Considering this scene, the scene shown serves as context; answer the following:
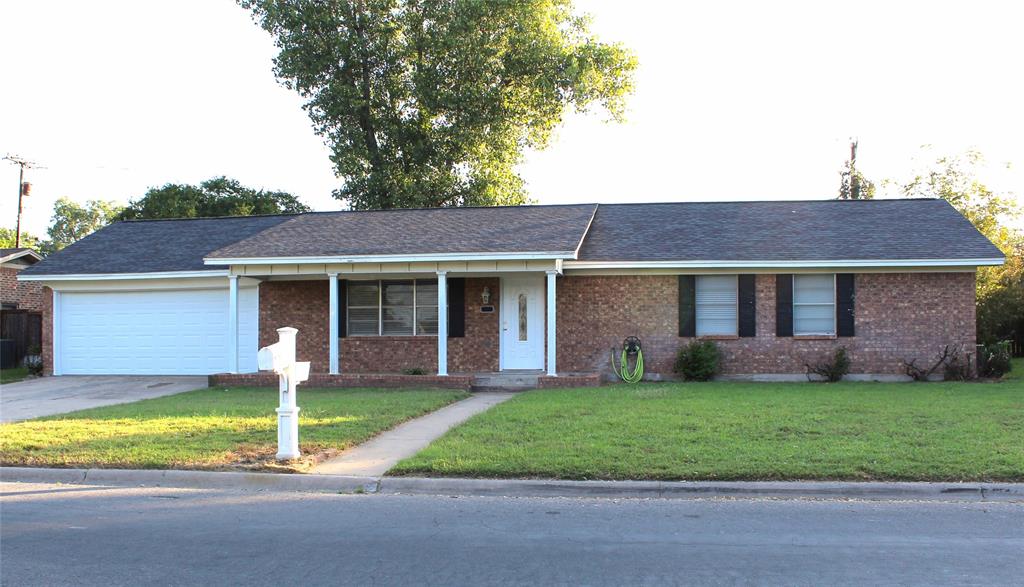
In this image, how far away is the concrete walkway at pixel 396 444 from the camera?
8.55 meters

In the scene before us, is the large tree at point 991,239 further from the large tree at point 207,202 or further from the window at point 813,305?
the large tree at point 207,202

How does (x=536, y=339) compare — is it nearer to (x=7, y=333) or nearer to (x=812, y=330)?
Result: (x=812, y=330)

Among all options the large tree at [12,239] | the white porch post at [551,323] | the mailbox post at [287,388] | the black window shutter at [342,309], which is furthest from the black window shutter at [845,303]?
the large tree at [12,239]

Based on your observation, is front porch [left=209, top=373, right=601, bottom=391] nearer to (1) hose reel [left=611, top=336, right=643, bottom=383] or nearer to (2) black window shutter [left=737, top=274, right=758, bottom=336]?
(1) hose reel [left=611, top=336, right=643, bottom=383]

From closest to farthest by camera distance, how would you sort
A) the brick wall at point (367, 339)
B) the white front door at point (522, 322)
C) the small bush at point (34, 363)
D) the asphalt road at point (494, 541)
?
the asphalt road at point (494, 541) < the white front door at point (522, 322) < the brick wall at point (367, 339) < the small bush at point (34, 363)

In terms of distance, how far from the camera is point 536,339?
1812 cm

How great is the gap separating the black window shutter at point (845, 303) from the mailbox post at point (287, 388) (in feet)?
39.9

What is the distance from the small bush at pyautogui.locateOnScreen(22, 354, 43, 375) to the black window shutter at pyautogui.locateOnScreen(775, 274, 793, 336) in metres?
17.4

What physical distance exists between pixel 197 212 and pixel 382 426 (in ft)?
105

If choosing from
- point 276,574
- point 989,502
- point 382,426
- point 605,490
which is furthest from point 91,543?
point 989,502

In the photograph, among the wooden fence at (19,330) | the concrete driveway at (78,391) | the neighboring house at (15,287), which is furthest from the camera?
the neighboring house at (15,287)

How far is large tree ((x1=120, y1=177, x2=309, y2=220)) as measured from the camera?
38.3 meters

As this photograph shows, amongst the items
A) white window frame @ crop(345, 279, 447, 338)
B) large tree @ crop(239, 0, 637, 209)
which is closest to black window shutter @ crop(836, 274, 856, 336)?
white window frame @ crop(345, 279, 447, 338)

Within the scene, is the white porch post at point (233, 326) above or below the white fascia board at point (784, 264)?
below
